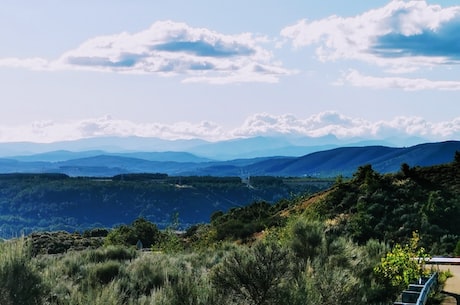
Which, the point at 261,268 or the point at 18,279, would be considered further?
the point at 261,268

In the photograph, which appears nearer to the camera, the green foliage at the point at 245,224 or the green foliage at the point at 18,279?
the green foliage at the point at 18,279

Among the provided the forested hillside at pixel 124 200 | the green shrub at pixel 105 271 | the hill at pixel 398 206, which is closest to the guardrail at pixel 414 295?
the green shrub at pixel 105 271

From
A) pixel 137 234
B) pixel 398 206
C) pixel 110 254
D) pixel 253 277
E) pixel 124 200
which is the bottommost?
pixel 124 200

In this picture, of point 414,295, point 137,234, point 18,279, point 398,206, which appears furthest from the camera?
point 137,234

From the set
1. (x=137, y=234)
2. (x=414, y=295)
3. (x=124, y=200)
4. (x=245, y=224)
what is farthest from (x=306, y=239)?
(x=124, y=200)

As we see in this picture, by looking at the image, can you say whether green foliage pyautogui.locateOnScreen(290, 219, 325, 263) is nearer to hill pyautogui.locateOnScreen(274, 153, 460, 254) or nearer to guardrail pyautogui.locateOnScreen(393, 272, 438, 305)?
guardrail pyautogui.locateOnScreen(393, 272, 438, 305)

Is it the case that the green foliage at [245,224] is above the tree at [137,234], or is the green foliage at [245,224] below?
above

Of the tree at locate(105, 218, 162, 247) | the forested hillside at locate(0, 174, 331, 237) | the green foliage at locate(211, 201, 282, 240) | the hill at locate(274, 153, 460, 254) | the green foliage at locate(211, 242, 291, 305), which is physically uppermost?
the green foliage at locate(211, 242, 291, 305)

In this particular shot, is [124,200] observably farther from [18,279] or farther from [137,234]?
[18,279]

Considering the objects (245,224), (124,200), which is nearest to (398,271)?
(245,224)

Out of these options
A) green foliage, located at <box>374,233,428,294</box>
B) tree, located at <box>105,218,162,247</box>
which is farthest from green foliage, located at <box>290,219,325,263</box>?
tree, located at <box>105,218,162,247</box>

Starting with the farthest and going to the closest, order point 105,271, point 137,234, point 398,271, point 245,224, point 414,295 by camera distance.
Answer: point 137,234 → point 245,224 → point 105,271 → point 398,271 → point 414,295

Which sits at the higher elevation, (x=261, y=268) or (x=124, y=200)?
(x=261, y=268)

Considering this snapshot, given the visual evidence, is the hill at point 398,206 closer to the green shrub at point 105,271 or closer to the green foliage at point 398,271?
the green foliage at point 398,271
